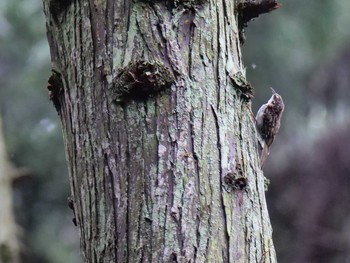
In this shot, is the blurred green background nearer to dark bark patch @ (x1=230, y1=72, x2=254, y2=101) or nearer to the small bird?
the small bird

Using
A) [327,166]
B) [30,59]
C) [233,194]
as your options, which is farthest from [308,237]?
[233,194]

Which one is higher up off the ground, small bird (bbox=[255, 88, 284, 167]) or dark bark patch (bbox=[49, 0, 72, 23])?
dark bark patch (bbox=[49, 0, 72, 23])

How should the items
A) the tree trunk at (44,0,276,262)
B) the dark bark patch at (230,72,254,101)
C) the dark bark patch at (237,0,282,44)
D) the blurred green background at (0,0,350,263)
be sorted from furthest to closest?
the blurred green background at (0,0,350,263)
the dark bark patch at (237,0,282,44)
the dark bark patch at (230,72,254,101)
the tree trunk at (44,0,276,262)

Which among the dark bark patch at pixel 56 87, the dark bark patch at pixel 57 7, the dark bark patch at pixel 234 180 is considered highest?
the dark bark patch at pixel 57 7

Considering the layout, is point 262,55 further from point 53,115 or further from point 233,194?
point 233,194

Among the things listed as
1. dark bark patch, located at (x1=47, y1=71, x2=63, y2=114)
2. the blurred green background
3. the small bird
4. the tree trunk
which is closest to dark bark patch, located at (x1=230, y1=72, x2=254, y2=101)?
the tree trunk

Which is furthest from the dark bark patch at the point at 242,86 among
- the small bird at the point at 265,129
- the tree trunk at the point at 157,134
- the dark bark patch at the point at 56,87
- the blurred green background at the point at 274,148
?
the blurred green background at the point at 274,148

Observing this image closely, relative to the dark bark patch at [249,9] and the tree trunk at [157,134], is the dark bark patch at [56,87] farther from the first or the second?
the dark bark patch at [249,9]
